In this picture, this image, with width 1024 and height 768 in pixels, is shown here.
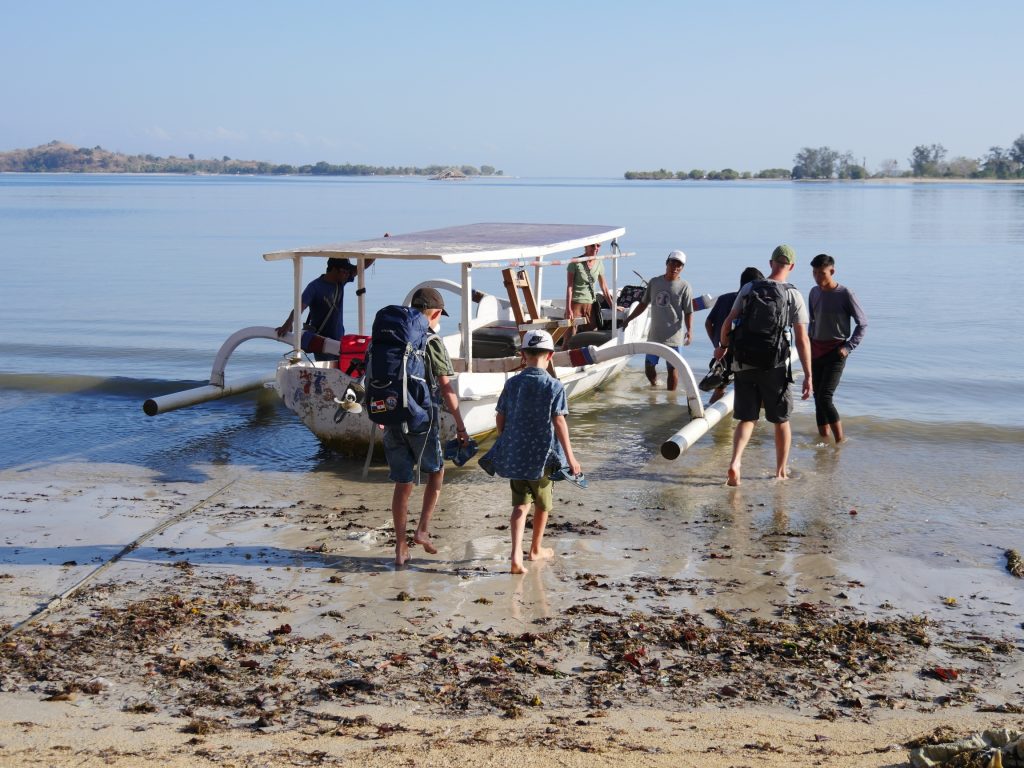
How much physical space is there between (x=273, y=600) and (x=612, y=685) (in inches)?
86.5

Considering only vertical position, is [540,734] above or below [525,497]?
below

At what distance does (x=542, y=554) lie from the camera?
7.26 meters

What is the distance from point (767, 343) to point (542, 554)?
272cm

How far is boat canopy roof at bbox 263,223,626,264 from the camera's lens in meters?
9.70

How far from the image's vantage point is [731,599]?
6586 mm

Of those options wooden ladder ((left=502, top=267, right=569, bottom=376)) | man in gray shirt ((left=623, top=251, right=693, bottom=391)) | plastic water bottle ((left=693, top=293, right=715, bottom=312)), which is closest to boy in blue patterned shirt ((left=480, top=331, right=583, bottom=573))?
wooden ladder ((left=502, top=267, right=569, bottom=376))

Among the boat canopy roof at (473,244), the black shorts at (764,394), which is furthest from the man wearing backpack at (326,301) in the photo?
the black shorts at (764,394)

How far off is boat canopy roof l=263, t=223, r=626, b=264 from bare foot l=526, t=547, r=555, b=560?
2.72 m

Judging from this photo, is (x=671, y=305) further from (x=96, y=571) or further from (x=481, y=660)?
(x=481, y=660)

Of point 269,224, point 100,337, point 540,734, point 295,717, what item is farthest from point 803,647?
point 269,224

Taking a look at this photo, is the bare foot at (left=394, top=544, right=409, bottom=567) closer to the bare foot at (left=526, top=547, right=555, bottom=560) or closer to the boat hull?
the bare foot at (left=526, top=547, right=555, bottom=560)

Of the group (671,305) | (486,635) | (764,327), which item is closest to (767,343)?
(764,327)

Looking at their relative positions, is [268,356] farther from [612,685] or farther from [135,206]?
[135,206]

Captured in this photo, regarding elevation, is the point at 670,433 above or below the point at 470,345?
below
